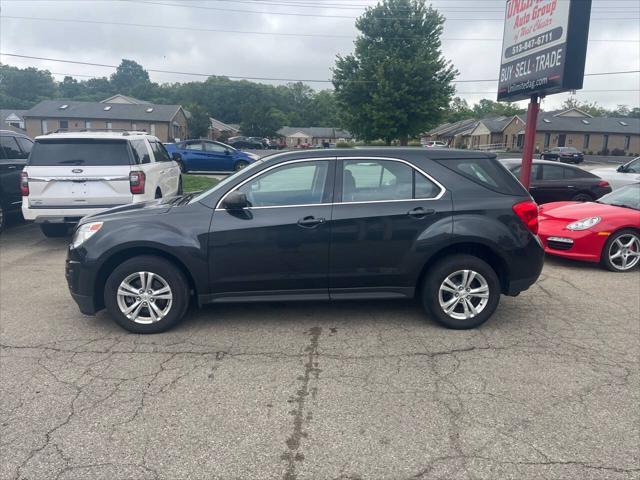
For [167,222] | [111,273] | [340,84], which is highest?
[340,84]

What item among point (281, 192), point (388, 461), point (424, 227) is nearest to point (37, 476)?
point (388, 461)

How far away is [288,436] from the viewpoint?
120 inches

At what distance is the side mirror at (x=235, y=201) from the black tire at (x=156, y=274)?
30.5 inches

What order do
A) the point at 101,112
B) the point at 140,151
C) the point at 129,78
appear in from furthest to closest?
1. the point at 129,78
2. the point at 101,112
3. the point at 140,151

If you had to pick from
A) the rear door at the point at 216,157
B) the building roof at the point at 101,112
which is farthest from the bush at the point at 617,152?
the rear door at the point at 216,157

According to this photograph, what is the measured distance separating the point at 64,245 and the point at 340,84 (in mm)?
33494

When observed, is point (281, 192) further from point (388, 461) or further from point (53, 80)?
point (53, 80)

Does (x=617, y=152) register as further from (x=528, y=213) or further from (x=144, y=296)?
(x=144, y=296)

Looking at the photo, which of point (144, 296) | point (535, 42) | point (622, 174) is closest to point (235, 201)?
point (144, 296)

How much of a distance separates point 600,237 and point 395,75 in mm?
31326

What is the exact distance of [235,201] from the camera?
4488 millimetres

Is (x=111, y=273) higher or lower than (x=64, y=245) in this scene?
higher

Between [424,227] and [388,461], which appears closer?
[388,461]

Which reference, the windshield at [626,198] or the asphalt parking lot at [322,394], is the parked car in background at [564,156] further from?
the asphalt parking lot at [322,394]
